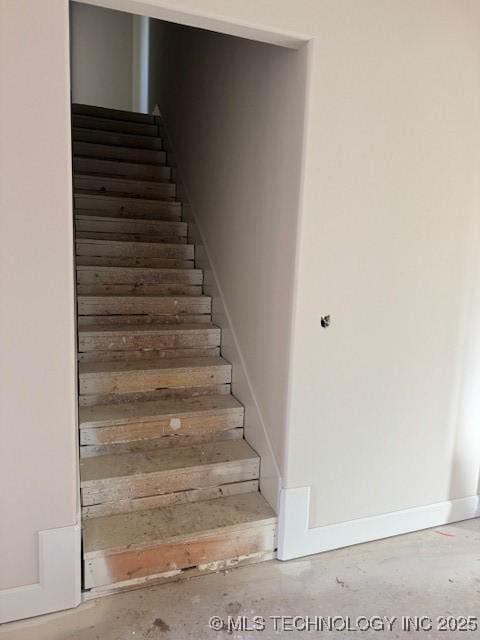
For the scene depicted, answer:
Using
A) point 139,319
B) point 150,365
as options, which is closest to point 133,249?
point 139,319

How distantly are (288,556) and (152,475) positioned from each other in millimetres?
690

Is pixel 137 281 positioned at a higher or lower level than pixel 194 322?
higher

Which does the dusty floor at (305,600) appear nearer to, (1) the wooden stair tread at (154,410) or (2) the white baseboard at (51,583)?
(2) the white baseboard at (51,583)

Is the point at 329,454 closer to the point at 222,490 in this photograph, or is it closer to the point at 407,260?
the point at 222,490

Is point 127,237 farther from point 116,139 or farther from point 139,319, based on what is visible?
point 116,139

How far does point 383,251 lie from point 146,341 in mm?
1360

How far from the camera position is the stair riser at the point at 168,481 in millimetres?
2025

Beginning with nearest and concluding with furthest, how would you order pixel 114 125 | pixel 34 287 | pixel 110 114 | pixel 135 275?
1. pixel 34 287
2. pixel 135 275
3. pixel 114 125
4. pixel 110 114

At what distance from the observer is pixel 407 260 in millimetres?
2129

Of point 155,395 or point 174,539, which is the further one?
point 155,395

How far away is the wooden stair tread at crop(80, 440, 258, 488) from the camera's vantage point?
6.82 feet

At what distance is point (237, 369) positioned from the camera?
2561 mm

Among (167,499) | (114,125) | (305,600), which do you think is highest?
(114,125)

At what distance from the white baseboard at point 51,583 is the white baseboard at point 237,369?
2.77ft
